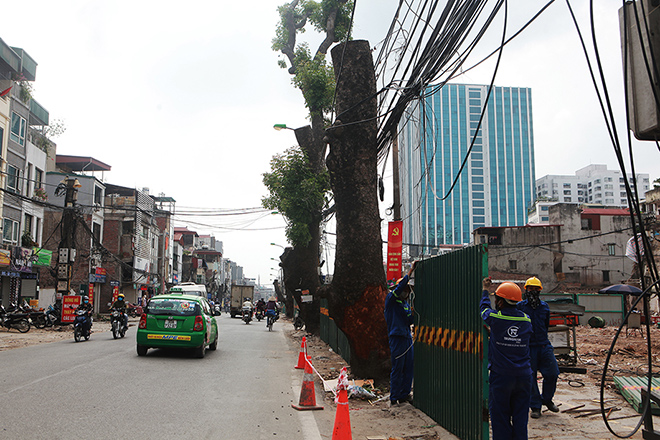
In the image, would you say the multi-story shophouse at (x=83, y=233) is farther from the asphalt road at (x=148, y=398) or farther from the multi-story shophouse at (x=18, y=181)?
the asphalt road at (x=148, y=398)

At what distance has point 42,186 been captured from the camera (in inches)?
1310

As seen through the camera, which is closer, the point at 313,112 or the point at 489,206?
the point at 313,112

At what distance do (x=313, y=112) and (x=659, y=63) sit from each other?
700 inches

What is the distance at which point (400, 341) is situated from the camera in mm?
7984

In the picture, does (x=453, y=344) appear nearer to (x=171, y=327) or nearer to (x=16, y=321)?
(x=171, y=327)

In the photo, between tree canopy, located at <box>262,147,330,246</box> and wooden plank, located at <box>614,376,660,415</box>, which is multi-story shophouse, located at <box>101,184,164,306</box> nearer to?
tree canopy, located at <box>262,147,330,246</box>

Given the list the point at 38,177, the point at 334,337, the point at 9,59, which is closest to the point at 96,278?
the point at 38,177

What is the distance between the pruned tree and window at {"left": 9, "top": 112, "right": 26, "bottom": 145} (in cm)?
1626

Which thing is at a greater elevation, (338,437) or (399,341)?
(399,341)

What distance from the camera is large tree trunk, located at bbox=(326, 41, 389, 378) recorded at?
9586 mm

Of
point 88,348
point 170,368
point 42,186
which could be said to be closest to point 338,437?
point 170,368

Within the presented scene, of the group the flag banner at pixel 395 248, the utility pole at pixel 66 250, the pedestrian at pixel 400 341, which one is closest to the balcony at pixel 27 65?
the utility pole at pixel 66 250

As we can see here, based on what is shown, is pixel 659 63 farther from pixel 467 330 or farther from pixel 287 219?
pixel 287 219

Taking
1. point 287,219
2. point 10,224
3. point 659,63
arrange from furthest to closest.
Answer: point 10,224 → point 287,219 → point 659,63
